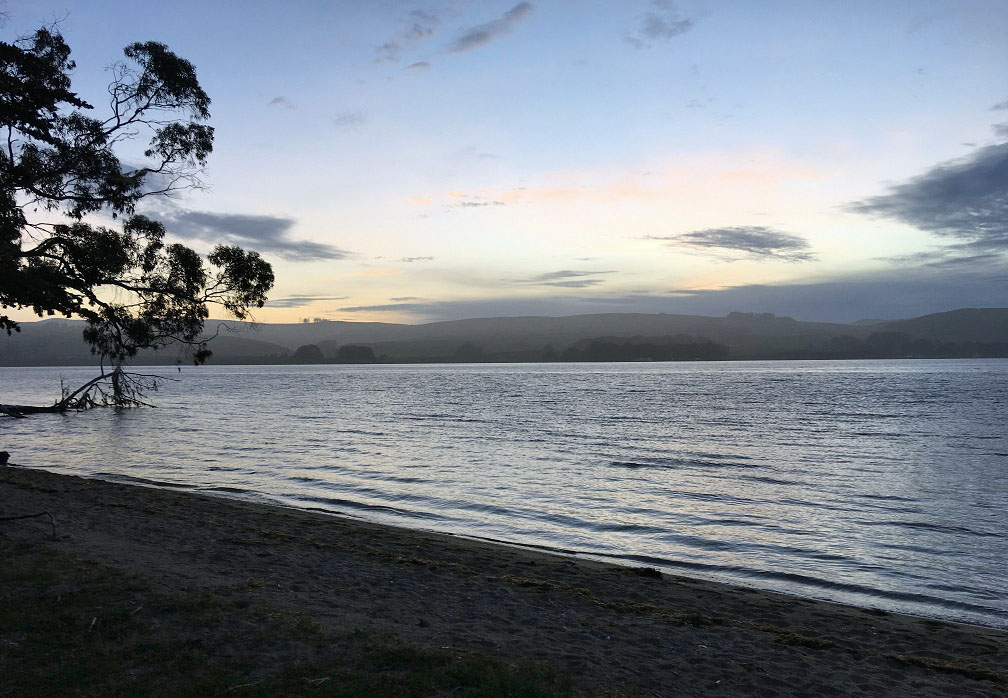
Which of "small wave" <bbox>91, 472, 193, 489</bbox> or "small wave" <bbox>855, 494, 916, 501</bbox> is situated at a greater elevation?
"small wave" <bbox>855, 494, 916, 501</bbox>

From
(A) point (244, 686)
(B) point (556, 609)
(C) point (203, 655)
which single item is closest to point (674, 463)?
(B) point (556, 609)

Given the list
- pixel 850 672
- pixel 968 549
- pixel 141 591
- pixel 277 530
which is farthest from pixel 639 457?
pixel 141 591

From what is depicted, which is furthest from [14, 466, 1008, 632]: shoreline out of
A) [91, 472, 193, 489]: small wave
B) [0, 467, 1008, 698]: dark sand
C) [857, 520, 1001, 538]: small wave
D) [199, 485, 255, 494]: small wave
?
[91, 472, 193, 489]: small wave

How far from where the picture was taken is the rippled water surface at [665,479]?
16.1 meters

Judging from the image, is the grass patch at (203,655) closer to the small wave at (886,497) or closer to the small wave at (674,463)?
the small wave at (886,497)

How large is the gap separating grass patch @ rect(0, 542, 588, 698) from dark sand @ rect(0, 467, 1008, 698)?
2.72 feet

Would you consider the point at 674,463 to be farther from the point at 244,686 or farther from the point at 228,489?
the point at 244,686

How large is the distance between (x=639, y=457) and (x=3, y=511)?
27267 millimetres

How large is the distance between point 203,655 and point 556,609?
582 cm

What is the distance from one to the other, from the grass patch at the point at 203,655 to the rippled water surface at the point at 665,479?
9.95 m

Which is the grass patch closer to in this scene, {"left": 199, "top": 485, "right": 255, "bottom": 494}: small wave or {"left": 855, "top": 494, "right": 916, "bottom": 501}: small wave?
{"left": 199, "top": 485, "right": 255, "bottom": 494}: small wave

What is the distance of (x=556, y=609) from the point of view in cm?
1103

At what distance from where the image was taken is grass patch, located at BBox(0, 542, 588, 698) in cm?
659

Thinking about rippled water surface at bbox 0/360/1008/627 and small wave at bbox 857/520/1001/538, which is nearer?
rippled water surface at bbox 0/360/1008/627
